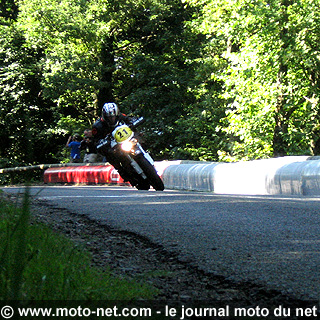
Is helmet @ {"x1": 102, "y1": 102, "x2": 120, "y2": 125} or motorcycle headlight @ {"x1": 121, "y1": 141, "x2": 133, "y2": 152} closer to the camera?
motorcycle headlight @ {"x1": 121, "y1": 141, "x2": 133, "y2": 152}

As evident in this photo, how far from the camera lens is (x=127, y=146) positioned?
41.8 ft

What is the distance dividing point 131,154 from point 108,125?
0.76 metres

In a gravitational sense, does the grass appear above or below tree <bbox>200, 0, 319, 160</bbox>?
below

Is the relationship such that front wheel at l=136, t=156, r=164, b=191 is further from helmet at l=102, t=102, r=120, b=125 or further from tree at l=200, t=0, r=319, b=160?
tree at l=200, t=0, r=319, b=160

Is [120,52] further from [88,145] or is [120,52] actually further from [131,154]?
[131,154]

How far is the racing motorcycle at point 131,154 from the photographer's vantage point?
12.8 meters

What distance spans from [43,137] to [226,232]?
1194 inches

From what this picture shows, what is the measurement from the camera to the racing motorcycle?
12.8 m

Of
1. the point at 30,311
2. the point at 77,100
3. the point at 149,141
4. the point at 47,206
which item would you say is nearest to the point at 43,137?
the point at 77,100

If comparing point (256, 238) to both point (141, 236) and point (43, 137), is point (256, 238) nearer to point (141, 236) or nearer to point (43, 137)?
point (141, 236)

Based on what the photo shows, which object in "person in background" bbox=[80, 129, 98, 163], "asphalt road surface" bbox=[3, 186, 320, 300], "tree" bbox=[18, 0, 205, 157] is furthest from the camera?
"tree" bbox=[18, 0, 205, 157]

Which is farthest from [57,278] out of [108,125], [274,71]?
[274,71]

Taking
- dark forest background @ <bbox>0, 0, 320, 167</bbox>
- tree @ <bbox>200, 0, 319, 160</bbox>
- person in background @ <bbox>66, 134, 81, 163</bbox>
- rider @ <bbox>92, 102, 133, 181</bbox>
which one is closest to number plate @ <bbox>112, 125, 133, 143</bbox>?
rider @ <bbox>92, 102, 133, 181</bbox>

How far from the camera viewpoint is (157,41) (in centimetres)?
3359
